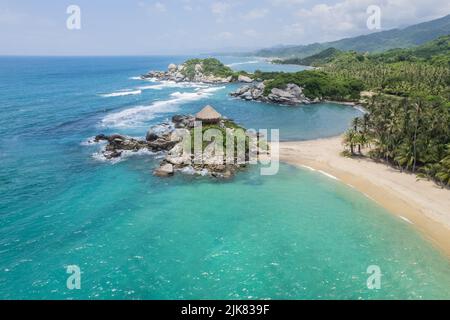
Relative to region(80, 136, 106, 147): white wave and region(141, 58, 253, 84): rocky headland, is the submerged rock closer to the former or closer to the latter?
region(80, 136, 106, 147): white wave

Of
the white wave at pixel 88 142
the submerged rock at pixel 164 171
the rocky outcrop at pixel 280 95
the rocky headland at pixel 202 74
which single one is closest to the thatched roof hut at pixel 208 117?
the submerged rock at pixel 164 171

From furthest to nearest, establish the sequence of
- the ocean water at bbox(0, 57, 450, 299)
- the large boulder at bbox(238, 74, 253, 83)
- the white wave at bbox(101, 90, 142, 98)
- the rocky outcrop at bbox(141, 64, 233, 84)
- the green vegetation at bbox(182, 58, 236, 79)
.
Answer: the green vegetation at bbox(182, 58, 236, 79)
the rocky outcrop at bbox(141, 64, 233, 84)
the large boulder at bbox(238, 74, 253, 83)
the white wave at bbox(101, 90, 142, 98)
the ocean water at bbox(0, 57, 450, 299)

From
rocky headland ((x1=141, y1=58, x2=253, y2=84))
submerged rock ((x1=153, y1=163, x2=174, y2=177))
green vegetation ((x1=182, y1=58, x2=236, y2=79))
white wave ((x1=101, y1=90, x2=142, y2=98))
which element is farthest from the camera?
green vegetation ((x1=182, y1=58, x2=236, y2=79))

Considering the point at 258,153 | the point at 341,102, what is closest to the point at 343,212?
the point at 258,153

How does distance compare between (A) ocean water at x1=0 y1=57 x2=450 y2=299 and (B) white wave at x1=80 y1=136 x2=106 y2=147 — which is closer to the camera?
(A) ocean water at x1=0 y1=57 x2=450 y2=299

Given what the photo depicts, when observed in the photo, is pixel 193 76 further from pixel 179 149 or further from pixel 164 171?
pixel 164 171

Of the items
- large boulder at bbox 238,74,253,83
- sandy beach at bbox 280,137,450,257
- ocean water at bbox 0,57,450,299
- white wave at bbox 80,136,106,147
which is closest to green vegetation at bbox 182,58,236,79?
large boulder at bbox 238,74,253,83
